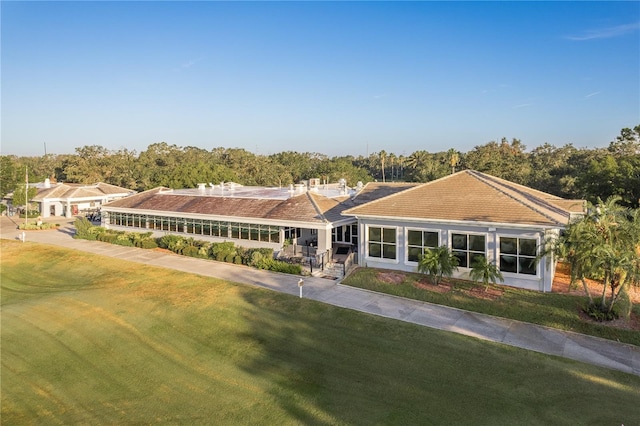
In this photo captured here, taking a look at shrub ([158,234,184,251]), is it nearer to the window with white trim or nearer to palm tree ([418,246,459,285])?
the window with white trim

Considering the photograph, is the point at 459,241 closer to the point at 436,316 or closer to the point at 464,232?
the point at 464,232

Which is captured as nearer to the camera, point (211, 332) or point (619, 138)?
point (211, 332)

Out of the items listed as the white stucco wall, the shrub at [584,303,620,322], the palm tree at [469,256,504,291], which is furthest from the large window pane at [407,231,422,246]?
the shrub at [584,303,620,322]

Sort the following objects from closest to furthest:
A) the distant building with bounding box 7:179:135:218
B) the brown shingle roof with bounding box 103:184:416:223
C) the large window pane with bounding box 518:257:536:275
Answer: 1. the large window pane with bounding box 518:257:536:275
2. the brown shingle roof with bounding box 103:184:416:223
3. the distant building with bounding box 7:179:135:218

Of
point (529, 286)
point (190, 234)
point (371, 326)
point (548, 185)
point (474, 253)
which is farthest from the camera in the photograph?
point (548, 185)

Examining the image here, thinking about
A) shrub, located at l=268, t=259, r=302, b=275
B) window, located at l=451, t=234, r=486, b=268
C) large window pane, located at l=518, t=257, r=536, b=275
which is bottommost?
shrub, located at l=268, t=259, r=302, b=275

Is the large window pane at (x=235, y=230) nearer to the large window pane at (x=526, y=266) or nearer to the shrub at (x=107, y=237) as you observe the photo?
the shrub at (x=107, y=237)

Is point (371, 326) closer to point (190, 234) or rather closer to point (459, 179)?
point (459, 179)

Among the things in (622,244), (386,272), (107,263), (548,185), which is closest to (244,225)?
(107,263)
